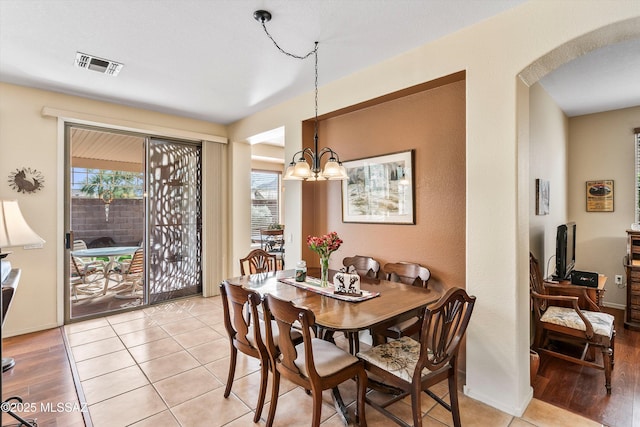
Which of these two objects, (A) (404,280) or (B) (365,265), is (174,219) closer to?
(B) (365,265)

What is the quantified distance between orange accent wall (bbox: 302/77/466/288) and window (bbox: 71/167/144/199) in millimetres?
3236

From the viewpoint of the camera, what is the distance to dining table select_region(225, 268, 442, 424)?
1.94 metres

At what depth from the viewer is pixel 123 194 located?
5.50 m

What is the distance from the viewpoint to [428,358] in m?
1.94

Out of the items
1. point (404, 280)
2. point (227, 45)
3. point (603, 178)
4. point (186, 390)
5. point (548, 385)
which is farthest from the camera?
point (603, 178)

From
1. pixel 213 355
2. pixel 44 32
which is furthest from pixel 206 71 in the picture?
pixel 213 355

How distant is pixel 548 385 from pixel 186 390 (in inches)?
117

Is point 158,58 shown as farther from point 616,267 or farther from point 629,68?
point 616,267

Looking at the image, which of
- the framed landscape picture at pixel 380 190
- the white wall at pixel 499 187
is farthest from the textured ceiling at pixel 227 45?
the framed landscape picture at pixel 380 190

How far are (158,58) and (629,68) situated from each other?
4582 mm

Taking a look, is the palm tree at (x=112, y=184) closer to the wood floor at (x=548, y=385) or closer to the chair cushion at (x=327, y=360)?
the wood floor at (x=548, y=385)

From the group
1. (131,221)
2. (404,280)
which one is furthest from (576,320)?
(131,221)

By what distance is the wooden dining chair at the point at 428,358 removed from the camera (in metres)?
1.82

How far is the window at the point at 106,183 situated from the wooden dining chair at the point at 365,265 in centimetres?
329
